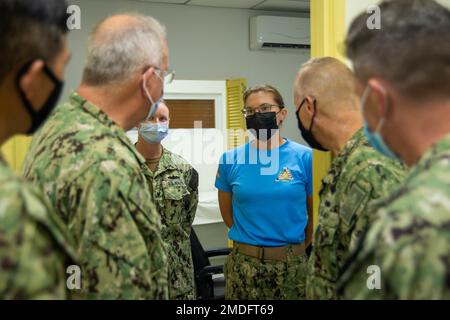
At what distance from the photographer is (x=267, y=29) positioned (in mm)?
4109

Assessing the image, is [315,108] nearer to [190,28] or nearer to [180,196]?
[180,196]

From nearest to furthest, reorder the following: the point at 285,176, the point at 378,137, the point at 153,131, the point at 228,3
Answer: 1. the point at 378,137
2. the point at 285,176
3. the point at 153,131
4. the point at 228,3

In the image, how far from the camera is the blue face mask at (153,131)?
2219 mm

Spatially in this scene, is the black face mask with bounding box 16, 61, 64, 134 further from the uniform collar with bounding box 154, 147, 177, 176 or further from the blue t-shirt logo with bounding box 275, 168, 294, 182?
the uniform collar with bounding box 154, 147, 177, 176

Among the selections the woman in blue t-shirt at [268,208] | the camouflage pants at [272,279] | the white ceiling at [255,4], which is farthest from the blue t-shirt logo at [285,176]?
the white ceiling at [255,4]

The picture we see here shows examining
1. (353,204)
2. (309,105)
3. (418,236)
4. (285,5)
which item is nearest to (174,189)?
(309,105)

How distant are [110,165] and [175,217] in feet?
4.34

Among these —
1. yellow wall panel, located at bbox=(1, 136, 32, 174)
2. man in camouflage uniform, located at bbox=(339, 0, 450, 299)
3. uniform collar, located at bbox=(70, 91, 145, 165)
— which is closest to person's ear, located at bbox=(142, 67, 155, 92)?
uniform collar, located at bbox=(70, 91, 145, 165)

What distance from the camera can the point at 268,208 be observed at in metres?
2.09

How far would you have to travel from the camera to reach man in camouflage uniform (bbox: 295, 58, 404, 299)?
123 cm

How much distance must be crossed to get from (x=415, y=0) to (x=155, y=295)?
0.86m

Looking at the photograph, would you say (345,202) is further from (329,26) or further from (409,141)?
(329,26)

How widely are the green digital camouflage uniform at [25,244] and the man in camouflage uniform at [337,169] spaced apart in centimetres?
79

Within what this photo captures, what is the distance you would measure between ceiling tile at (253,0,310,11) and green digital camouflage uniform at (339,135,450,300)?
3.52m
